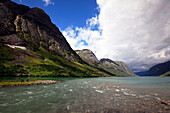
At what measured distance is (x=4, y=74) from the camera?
122562mm

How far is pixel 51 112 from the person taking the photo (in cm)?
1847

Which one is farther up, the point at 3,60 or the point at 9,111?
A: the point at 3,60

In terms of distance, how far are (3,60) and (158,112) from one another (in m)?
206

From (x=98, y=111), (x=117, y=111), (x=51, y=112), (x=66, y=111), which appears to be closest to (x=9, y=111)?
(x=51, y=112)

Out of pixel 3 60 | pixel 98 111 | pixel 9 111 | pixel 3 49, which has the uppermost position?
pixel 3 49

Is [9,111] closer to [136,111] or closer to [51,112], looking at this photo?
[51,112]

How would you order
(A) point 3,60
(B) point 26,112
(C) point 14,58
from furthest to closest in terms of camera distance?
(C) point 14,58 → (A) point 3,60 → (B) point 26,112

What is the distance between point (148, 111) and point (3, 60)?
8038 inches

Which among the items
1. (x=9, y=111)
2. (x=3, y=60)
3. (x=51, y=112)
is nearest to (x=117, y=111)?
(x=51, y=112)

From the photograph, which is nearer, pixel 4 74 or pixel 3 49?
pixel 4 74

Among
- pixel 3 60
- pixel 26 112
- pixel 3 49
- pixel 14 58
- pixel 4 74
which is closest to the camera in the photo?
pixel 26 112

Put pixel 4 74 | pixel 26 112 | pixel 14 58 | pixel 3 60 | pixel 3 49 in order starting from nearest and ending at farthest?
pixel 26 112
pixel 4 74
pixel 3 60
pixel 14 58
pixel 3 49

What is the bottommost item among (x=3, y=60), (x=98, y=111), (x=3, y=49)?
A: (x=98, y=111)

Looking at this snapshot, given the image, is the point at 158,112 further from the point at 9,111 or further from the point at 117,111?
the point at 9,111
